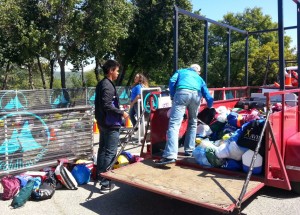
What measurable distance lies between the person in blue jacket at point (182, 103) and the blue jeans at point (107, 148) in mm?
830

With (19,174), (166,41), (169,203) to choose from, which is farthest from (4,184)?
(166,41)

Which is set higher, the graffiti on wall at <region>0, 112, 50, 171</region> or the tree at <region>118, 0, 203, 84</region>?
the tree at <region>118, 0, 203, 84</region>

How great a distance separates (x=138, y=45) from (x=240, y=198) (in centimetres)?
2299

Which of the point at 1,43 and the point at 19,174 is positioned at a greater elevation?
the point at 1,43

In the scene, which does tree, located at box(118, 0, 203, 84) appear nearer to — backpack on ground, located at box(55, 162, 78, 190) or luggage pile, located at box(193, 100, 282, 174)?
luggage pile, located at box(193, 100, 282, 174)

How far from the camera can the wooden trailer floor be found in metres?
3.50

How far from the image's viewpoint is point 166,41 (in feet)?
Answer: 80.8

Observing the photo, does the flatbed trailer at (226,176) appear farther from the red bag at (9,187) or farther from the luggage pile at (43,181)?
the red bag at (9,187)

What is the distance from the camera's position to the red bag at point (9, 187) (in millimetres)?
4699

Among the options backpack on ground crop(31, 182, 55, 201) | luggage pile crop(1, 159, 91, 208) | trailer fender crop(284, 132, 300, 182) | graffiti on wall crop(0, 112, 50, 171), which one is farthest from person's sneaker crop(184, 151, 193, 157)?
graffiti on wall crop(0, 112, 50, 171)

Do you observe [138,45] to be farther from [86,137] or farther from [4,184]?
[4,184]

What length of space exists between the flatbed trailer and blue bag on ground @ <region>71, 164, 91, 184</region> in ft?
3.34

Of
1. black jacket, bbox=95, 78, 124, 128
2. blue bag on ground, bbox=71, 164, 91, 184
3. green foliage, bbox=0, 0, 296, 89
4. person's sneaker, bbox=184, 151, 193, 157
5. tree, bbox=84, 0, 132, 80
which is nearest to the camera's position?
black jacket, bbox=95, 78, 124, 128

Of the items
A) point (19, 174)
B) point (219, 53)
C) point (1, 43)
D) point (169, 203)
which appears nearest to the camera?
point (169, 203)
